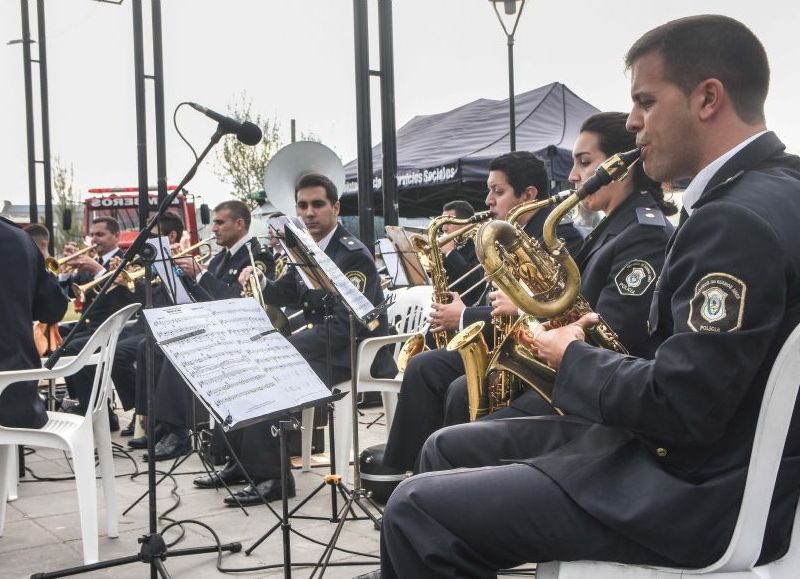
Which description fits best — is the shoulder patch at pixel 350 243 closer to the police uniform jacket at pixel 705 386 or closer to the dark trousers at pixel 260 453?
the dark trousers at pixel 260 453

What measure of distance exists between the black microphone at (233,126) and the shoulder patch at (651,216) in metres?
1.46

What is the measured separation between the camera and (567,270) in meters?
2.54

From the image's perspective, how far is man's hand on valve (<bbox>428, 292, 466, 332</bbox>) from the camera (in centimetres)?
414

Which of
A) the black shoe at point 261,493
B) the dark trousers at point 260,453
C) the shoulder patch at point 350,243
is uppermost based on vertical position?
the shoulder patch at point 350,243

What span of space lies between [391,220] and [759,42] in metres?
4.96

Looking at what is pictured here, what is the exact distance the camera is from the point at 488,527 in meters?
1.80

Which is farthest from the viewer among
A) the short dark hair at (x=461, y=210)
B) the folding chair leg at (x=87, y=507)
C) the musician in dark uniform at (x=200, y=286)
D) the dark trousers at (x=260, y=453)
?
the short dark hair at (x=461, y=210)

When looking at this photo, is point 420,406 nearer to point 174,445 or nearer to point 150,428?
point 150,428

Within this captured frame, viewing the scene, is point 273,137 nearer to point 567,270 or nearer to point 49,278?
point 49,278

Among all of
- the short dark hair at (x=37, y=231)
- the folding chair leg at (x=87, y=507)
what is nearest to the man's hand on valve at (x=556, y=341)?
the folding chair leg at (x=87, y=507)

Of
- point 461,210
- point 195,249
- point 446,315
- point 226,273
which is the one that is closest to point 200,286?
point 226,273

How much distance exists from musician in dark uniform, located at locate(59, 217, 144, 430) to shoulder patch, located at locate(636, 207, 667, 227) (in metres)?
4.00

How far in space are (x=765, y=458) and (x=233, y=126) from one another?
2201 millimetres

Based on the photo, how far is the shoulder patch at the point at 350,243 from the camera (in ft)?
16.8
